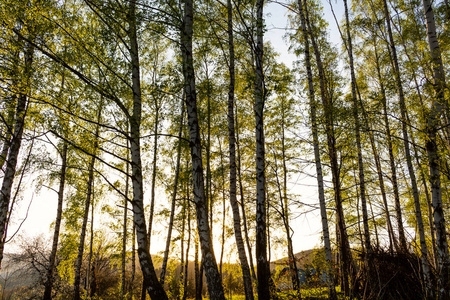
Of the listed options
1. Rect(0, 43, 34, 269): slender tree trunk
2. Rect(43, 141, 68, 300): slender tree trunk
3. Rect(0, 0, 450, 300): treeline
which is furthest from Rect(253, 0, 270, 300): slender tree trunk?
Rect(43, 141, 68, 300): slender tree trunk

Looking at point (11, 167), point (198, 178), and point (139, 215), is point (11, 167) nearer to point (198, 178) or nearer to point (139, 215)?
point (139, 215)

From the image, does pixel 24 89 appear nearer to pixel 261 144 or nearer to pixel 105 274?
pixel 261 144

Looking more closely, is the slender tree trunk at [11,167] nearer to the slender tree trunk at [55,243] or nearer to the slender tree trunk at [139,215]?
the slender tree trunk at [139,215]

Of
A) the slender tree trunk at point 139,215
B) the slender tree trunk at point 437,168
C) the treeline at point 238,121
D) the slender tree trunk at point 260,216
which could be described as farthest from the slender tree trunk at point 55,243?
the slender tree trunk at point 437,168

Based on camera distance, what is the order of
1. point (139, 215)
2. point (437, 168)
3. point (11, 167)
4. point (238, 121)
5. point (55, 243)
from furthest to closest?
point (238, 121) → point (55, 243) → point (11, 167) → point (139, 215) → point (437, 168)

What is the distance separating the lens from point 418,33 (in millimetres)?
9539

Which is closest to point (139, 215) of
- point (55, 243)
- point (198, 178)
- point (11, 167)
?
point (198, 178)

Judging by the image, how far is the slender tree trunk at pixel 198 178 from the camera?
4949 millimetres

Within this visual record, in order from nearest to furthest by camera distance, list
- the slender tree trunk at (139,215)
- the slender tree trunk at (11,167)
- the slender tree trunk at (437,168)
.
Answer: the slender tree trunk at (437,168)
the slender tree trunk at (139,215)
the slender tree trunk at (11,167)

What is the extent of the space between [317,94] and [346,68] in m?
2.64

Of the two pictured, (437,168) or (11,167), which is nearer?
(437,168)

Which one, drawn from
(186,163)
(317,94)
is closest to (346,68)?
(317,94)

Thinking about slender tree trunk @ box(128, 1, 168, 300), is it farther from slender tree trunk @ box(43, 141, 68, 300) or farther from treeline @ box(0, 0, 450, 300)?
slender tree trunk @ box(43, 141, 68, 300)

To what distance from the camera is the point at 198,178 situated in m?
5.39
